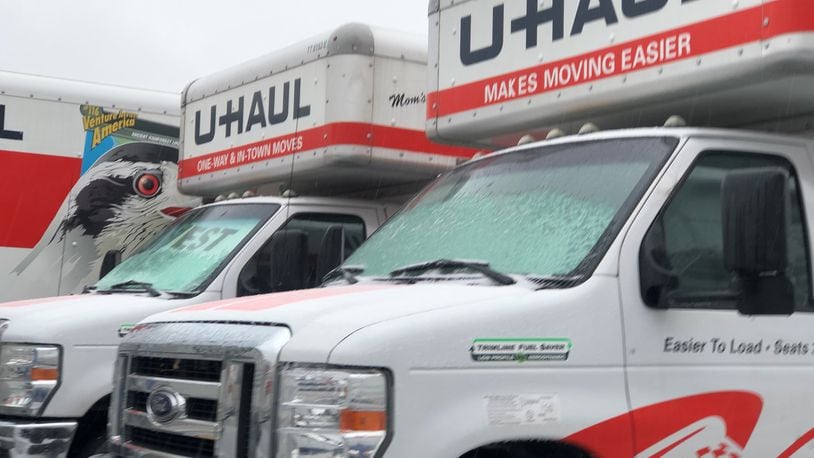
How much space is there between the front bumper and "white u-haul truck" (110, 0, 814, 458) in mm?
1350

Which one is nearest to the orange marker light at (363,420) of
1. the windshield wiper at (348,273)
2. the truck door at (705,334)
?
the truck door at (705,334)

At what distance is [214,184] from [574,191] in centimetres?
448

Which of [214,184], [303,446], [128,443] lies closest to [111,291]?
[214,184]

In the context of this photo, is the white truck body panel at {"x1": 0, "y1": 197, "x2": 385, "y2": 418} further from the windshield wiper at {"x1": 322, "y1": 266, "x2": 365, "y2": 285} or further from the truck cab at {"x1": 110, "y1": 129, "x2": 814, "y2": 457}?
the truck cab at {"x1": 110, "y1": 129, "x2": 814, "y2": 457}

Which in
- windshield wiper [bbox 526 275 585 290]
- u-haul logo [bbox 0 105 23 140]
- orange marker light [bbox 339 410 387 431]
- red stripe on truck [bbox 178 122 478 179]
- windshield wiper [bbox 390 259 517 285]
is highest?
u-haul logo [bbox 0 105 23 140]

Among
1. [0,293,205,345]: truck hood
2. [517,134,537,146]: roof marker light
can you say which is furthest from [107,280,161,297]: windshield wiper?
[517,134,537,146]: roof marker light

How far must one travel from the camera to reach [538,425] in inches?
132

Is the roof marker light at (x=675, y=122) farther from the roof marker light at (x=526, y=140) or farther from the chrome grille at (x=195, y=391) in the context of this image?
the chrome grille at (x=195, y=391)

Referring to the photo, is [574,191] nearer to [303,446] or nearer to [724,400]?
[724,400]

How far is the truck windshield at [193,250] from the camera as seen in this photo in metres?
6.33

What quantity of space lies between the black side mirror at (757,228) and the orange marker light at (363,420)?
127 cm

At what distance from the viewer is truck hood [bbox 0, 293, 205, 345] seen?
219 inches

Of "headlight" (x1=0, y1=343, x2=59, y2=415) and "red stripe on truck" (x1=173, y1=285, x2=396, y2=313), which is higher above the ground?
"red stripe on truck" (x1=173, y1=285, x2=396, y2=313)

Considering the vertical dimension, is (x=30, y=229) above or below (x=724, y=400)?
above
